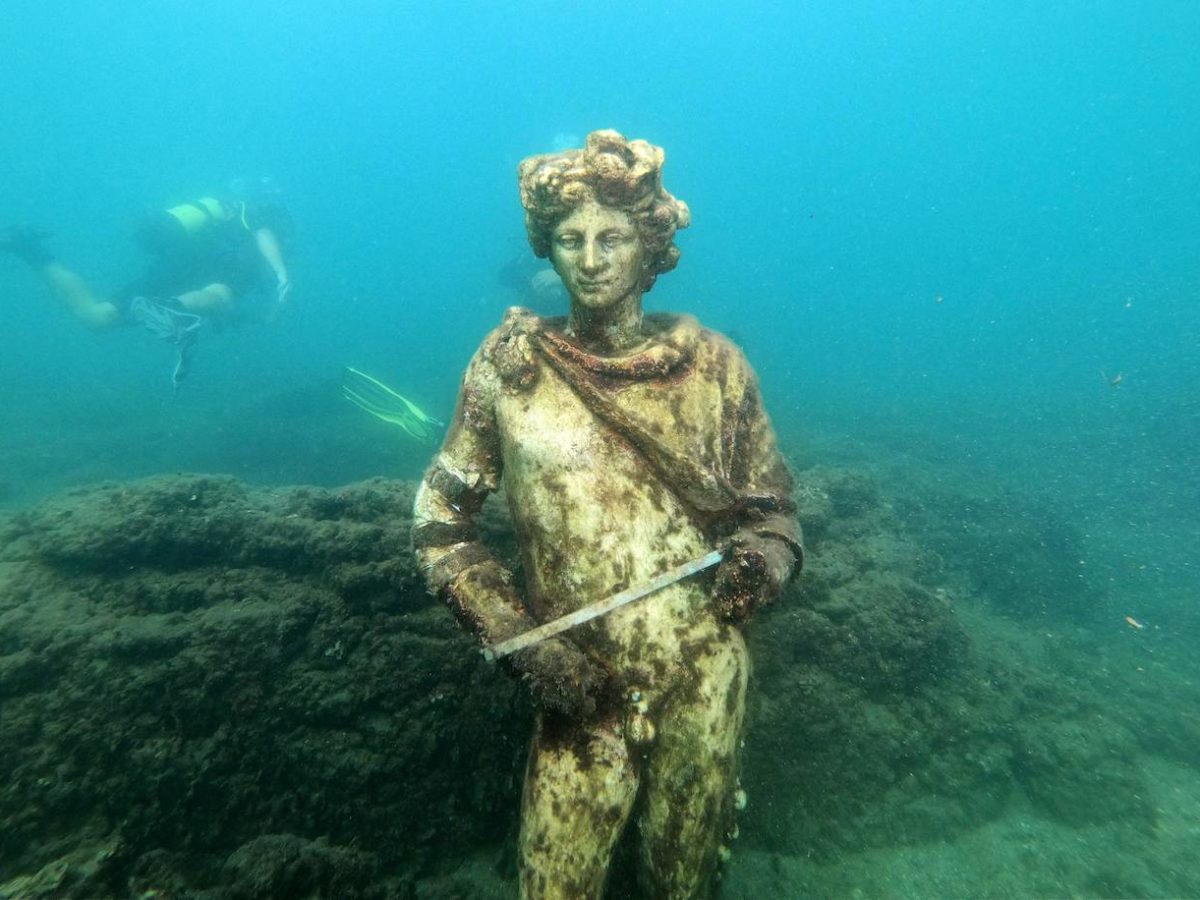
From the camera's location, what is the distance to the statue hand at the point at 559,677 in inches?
84.4

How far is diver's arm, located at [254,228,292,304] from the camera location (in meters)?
17.1

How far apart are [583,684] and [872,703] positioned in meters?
3.38

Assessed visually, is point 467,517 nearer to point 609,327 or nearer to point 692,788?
point 609,327

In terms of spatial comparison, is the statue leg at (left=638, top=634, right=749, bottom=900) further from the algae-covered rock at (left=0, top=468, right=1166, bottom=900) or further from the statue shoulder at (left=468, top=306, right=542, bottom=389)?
the statue shoulder at (left=468, top=306, right=542, bottom=389)

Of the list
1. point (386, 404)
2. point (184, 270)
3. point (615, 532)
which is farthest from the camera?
point (184, 270)

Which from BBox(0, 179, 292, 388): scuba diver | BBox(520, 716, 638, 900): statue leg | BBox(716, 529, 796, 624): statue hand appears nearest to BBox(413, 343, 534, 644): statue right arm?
BBox(520, 716, 638, 900): statue leg

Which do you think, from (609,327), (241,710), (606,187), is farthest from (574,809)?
(606,187)

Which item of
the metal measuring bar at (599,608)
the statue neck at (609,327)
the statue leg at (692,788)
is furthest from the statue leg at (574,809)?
the statue neck at (609,327)

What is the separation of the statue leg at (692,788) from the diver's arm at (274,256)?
1821 cm

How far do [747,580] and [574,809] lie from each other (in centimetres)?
107

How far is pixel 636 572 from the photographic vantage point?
2607 mm

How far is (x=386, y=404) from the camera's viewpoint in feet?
27.2

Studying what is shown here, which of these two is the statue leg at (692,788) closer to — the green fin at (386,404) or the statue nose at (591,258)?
the statue nose at (591,258)

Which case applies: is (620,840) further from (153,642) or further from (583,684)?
(153,642)
